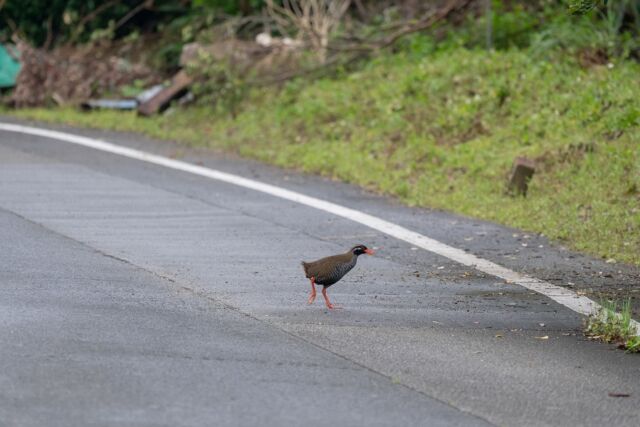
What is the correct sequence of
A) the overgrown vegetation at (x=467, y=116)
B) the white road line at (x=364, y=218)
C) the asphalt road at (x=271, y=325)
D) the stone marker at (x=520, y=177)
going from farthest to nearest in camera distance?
the stone marker at (x=520, y=177) < the overgrown vegetation at (x=467, y=116) < the white road line at (x=364, y=218) < the asphalt road at (x=271, y=325)

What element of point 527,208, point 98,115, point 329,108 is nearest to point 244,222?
point 527,208

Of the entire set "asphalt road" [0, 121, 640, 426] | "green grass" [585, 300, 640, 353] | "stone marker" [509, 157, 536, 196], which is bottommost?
"asphalt road" [0, 121, 640, 426]

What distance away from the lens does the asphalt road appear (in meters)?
6.83

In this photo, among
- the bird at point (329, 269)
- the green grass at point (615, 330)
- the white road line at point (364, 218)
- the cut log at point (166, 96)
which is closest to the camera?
the green grass at point (615, 330)

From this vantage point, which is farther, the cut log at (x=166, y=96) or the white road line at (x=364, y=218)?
the cut log at (x=166, y=96)

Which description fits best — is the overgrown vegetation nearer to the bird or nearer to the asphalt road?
the asphalt road

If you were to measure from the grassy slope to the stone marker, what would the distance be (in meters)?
0.12

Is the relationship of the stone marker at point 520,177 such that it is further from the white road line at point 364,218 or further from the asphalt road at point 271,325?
the white road line at point 364,218

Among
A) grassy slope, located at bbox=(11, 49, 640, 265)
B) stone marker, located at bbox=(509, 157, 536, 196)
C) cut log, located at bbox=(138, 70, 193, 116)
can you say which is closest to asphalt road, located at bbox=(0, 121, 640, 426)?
grassy slope, located at bbox=(11, 49, 640, 265)

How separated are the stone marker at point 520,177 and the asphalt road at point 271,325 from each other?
55.2 inches

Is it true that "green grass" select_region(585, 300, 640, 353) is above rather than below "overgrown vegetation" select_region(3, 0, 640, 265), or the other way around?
below

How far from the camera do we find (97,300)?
366 inches

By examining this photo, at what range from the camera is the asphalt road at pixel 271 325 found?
22.4 ft

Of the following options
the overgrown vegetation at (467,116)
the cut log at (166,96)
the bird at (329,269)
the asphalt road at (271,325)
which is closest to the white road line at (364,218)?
the asphalt road at (271,325)
